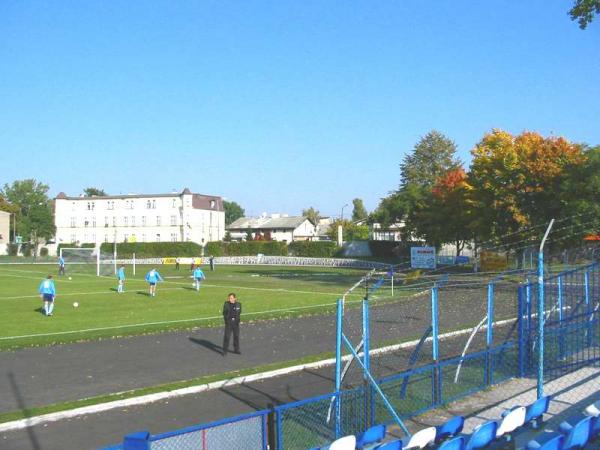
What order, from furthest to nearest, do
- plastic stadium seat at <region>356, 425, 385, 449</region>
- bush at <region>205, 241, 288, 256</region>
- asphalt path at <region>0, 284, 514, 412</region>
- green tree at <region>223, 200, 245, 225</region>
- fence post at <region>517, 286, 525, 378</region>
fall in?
1. green tree at <region>223, 200, 245, 225</region>
2. bush at <region>205, 241, 288, 256</region>
3. asphalt path at <region>0, 284, 514, 412</region>
4. fence post at <region>517, 286, 525, 378</region>
5. plastic stadium seat at <region>356, 425, 385, 449</region>

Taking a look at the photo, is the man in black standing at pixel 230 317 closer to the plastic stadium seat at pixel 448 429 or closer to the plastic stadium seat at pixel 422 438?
the plastic stadium seat at pixel 448 429

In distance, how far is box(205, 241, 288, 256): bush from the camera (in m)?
87.7

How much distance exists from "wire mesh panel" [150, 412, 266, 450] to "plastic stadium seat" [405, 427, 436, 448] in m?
1.74

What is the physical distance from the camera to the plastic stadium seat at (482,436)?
7420 millimetres

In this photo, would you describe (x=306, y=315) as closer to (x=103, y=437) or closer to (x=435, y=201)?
(x=103, y=437)

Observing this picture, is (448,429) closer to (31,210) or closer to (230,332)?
(230,332)

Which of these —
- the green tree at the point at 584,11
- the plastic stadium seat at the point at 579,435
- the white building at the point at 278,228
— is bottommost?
the plastic stadium seat at the point at 579,435

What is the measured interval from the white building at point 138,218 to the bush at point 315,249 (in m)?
21.7

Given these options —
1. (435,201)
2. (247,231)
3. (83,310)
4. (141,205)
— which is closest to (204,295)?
(83,310)

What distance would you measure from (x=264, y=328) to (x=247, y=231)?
10097 cm

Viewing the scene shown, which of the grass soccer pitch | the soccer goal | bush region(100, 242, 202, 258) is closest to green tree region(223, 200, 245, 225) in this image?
bush region(100, 242, 202, 258)

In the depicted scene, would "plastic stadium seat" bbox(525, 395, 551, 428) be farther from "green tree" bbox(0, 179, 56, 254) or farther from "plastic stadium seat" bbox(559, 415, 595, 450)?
"green tree" bbox(0, 179, 56, 254)

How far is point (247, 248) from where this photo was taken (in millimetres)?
89000

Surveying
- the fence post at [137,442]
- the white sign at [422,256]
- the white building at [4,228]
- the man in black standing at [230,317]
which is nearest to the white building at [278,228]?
the white building at [4,228]
